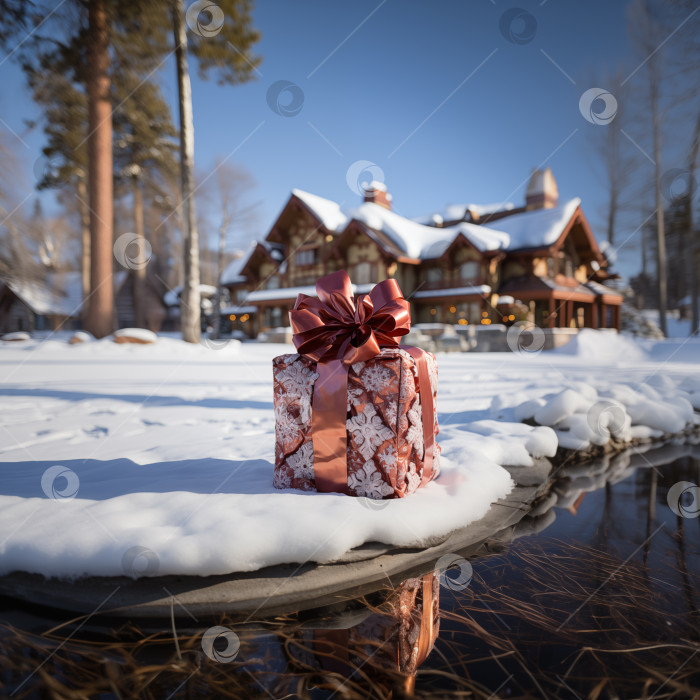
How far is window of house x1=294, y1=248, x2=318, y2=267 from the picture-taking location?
2196cm

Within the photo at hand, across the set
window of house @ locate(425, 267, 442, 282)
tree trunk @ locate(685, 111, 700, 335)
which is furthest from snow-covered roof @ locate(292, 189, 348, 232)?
tree trunk @ locate(685, 111, 700, 335)

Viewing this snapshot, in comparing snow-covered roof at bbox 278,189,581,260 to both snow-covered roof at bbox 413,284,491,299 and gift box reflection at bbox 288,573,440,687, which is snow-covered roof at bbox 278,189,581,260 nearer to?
snow-covered roof at bbox 413,284,491,299

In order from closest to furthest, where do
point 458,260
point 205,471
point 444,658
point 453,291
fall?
1. point 444,658
2. point 205,471
3. point 453,291
4. point 458,260

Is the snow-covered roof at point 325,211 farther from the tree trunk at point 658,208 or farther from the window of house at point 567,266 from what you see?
the tree trunk at point 658,208

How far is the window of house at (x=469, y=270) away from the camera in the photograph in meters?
19.0

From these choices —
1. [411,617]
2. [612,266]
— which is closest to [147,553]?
[411,617]

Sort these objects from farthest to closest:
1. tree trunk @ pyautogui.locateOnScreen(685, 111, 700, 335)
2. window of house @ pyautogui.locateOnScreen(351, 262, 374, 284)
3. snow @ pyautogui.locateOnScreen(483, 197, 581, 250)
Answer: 1. window of house @ pyautogui.locateOnScreen(351, 262, 374, 284)
2. snow @ pyautogui.locateOnScreen(483, 197, 581, 250)
3. tree trunk @ pyautogui.locateOnScreen(685, 111, 700, 335)

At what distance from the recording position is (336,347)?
70.9 inches

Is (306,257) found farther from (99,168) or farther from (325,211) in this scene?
(99,168)

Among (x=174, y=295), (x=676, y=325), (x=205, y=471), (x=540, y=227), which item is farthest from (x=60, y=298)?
(x=676, y=325)

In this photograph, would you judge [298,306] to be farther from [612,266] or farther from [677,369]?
[612,266]

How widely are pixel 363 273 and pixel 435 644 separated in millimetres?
19692

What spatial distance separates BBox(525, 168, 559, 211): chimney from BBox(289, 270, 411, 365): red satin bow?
25.1 m

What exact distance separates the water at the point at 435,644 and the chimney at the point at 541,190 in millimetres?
25162
